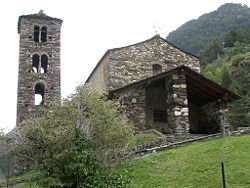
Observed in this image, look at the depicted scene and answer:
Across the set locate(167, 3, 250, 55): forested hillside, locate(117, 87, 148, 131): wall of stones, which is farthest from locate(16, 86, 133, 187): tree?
locate(167, 3, 250, 55): forested hillside

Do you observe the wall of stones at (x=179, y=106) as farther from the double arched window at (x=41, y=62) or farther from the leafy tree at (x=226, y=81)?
the leafy tree at (x=226, y=81)

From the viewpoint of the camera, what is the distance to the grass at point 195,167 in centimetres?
1073

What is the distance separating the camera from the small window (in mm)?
21328

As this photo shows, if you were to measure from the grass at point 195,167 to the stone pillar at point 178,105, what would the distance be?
3.28 metres

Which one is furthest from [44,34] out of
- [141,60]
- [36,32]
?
[141,60]

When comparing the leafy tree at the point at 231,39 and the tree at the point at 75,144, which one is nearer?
the tree at the point at 75,144

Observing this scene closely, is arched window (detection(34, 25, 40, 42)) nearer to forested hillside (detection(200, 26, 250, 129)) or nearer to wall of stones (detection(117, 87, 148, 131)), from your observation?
wall of stones (detection(117, 87, 148, 131))

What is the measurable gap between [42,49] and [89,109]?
49.8ft

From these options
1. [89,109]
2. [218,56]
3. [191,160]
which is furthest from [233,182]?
[218,56]

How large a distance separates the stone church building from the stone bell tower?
3.31 meters

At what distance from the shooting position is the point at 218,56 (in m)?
58.9

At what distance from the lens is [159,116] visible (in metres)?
21.5

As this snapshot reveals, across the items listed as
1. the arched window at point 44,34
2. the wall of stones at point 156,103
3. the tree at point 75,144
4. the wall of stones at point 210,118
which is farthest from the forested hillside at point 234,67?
the tree at point 75,144

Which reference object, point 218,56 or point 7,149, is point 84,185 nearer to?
point 7,149
